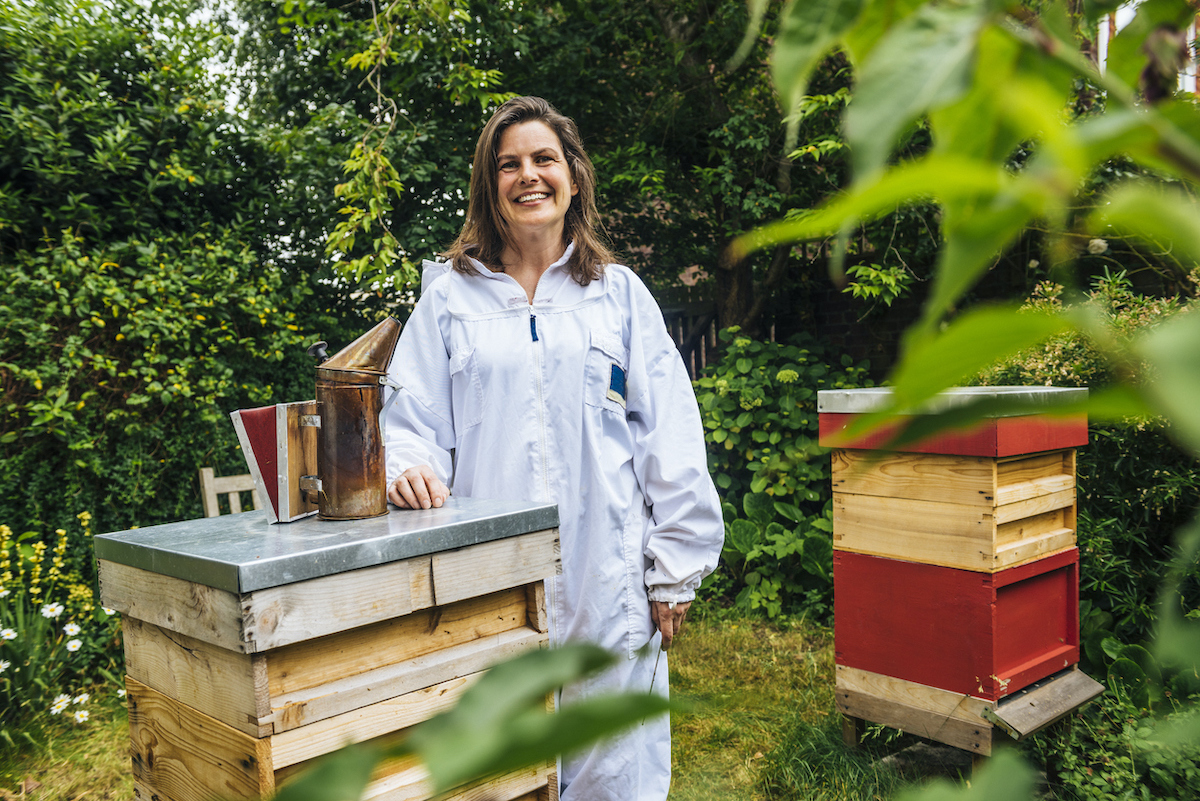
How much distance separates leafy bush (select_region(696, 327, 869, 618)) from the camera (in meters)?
4.69

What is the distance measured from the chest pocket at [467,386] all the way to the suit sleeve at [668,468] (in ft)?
1.51

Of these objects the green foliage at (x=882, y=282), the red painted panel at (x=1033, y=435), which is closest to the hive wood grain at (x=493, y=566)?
the red painted panel at (x=1033, y=435)

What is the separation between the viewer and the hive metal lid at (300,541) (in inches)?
53.1

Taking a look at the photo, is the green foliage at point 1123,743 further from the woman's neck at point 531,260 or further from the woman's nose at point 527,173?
the woman's nose at point 527,173

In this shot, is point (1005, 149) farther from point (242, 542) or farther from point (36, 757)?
point (36, 757)

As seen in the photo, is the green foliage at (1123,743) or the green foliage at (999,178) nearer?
the green foliage at (999,178)

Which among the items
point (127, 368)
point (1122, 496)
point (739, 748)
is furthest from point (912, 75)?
point (127, 368)

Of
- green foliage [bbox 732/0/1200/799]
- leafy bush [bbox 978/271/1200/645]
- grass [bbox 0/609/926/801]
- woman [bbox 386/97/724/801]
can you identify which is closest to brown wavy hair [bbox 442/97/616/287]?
woman [bbox 386/97/724/801]

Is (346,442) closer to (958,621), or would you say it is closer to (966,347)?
(966,347)

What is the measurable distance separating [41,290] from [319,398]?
3.13 m

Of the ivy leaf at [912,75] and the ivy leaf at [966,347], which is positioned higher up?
the ivy leaf at [912,75]

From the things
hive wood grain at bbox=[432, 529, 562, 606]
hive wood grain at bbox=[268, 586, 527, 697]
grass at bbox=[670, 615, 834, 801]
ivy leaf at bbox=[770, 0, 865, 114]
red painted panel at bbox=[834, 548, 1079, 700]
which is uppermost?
ivy leaf at bbox=[770, 0, 865, 114]

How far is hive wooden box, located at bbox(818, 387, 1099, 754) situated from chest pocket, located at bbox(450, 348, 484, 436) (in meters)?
1.18

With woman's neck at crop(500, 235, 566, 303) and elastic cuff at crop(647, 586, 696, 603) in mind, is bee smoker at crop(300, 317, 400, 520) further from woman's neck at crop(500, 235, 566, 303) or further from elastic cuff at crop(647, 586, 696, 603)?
elastic cuff at crop(647, 586, 696, 603)
